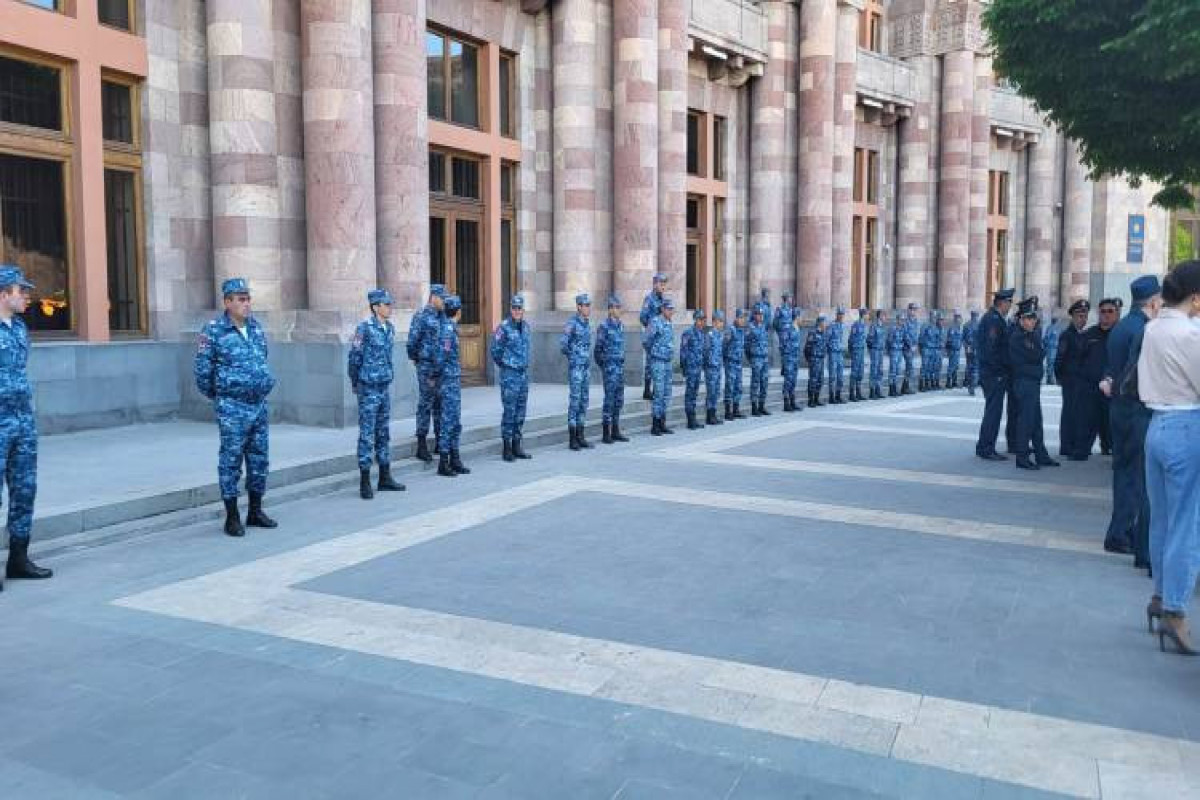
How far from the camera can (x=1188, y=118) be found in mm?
8383

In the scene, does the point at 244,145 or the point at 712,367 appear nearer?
the point at 244,145

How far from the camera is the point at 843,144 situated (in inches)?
970

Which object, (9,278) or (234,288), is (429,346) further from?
(9,278)

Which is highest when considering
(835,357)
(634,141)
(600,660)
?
(634,141)

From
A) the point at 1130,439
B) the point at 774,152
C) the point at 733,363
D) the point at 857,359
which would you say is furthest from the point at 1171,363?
the point at 774,152

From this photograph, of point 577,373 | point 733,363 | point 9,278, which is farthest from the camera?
point 733,363

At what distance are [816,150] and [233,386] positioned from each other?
62.2 feet

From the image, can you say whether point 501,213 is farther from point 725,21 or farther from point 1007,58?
point 1007,58

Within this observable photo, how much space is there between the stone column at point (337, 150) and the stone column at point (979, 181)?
21.8 meters

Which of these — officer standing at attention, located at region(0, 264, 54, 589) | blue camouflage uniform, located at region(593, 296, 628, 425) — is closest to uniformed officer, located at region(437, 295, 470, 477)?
blue camouflage uniform, located at region(593, 296, 628, 425)

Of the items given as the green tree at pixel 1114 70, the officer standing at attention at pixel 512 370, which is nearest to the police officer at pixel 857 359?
the green tree at pixel 1114 70

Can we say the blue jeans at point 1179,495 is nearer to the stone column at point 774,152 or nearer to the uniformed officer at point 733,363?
the uniformed officer at point 733,363

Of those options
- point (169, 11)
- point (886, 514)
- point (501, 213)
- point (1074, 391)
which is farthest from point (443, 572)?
point (501, 213)

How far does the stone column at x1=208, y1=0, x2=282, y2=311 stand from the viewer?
11.9 meters
